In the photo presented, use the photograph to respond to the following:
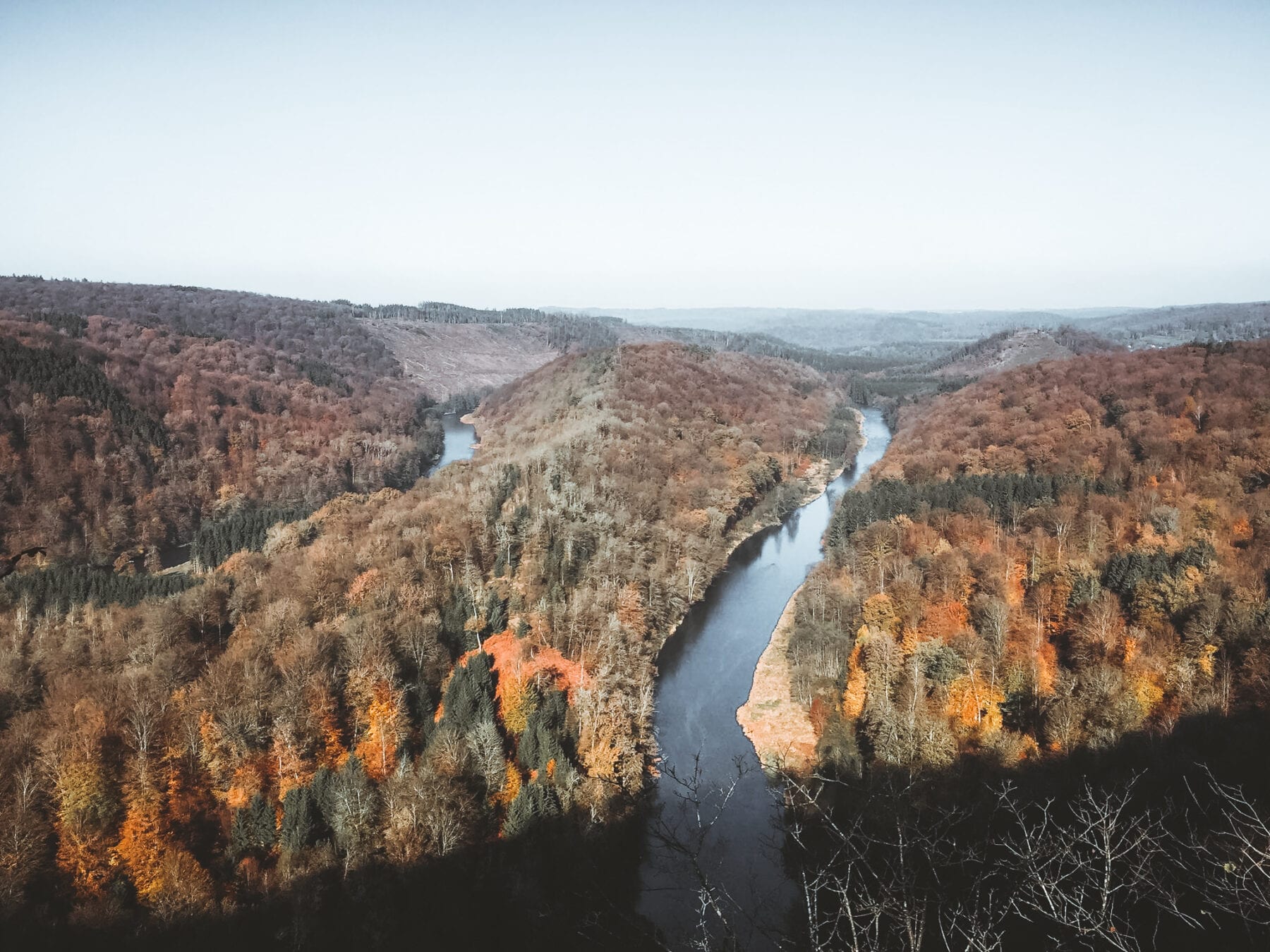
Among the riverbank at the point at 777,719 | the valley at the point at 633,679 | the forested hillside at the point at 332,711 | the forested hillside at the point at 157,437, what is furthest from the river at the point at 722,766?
the forested hillside at the point at 157,437

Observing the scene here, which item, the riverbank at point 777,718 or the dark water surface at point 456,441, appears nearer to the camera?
the riverbank at point 777,718

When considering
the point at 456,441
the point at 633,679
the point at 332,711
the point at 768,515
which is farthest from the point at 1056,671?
the point at 456,441

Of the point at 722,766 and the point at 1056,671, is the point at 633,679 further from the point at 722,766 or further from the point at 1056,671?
the point at 1056,671

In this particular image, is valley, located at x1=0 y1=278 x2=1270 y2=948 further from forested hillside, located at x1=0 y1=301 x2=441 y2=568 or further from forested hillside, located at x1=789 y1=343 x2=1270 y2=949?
forested hillside, located at x1=0 y1=301 x2=441 y2=568

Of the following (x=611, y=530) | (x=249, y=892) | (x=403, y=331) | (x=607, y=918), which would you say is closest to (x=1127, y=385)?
(x=611, y=530)

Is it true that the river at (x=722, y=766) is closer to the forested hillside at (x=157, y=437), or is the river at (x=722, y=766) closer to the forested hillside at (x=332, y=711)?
the forested hillside at (x=332, y=711)

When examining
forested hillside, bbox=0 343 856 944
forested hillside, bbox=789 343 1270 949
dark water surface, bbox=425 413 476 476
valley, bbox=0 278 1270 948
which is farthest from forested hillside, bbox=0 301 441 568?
forested hillside, bbox=789 343 1270 949
